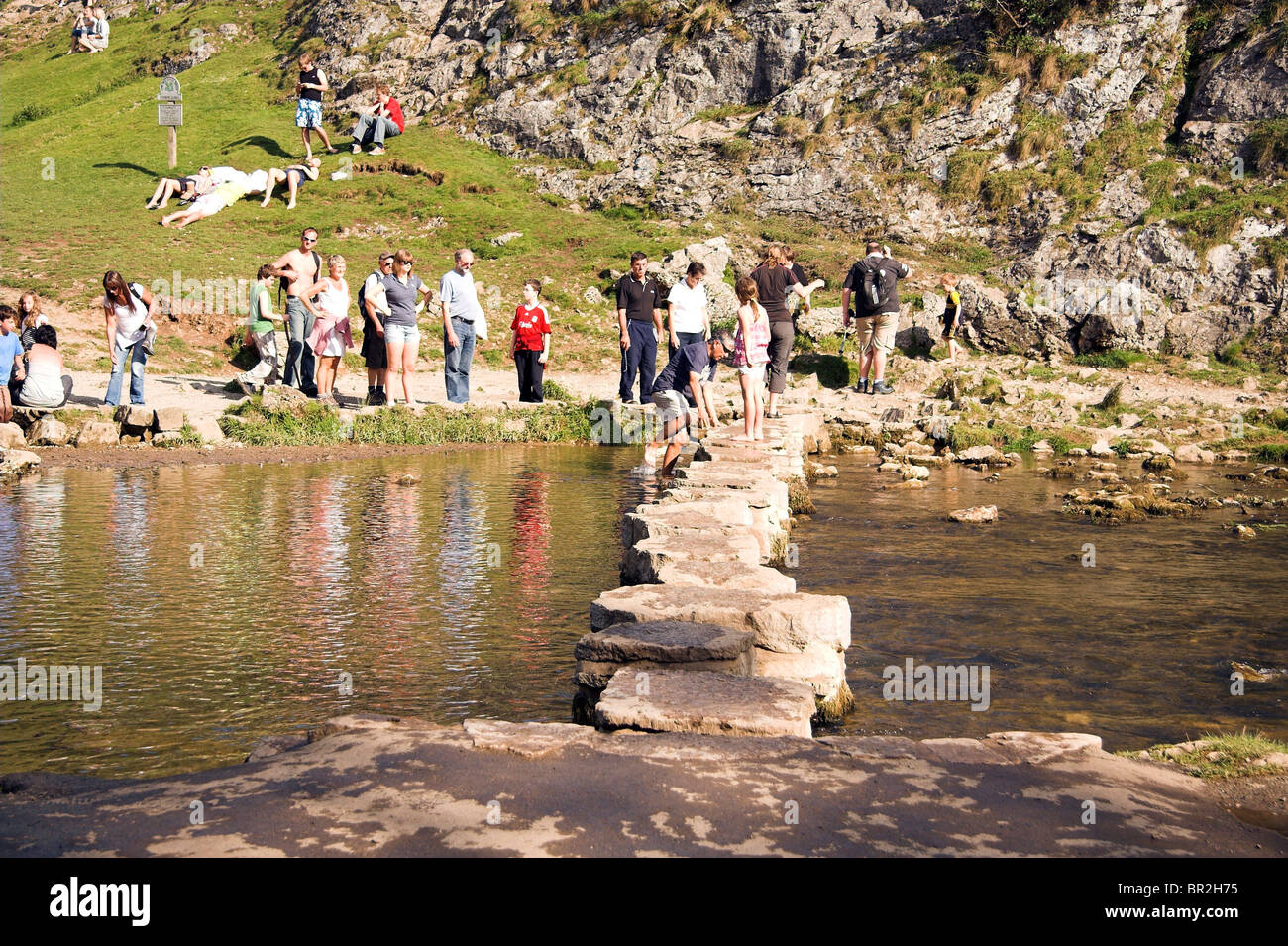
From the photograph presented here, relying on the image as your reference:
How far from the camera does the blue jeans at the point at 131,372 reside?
45.1 feet

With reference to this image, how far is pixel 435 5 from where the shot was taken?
129ft

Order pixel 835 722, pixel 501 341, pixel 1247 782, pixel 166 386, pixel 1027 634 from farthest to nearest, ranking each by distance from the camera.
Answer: pixel 501 341
pixel 166 386
pixel 1027 634
pixel 835 722
pixel 1247 782

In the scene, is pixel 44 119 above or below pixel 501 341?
above

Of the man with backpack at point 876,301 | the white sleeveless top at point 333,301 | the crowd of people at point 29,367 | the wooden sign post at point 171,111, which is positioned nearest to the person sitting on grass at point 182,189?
the wooden sign post at point 171,111

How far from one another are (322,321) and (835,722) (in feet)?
36.3

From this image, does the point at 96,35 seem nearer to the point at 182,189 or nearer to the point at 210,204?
the point at 182,189

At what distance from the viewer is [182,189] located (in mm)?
25141

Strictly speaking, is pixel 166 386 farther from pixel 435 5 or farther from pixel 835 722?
pixel 435 5

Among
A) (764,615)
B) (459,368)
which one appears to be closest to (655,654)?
(764,615)

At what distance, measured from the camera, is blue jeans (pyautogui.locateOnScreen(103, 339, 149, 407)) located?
541 inches

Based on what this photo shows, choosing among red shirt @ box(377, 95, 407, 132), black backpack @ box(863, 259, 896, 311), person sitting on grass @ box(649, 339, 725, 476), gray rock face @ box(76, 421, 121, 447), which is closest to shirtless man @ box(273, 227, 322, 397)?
gray rock face @ box(76, 421, 121, 447)

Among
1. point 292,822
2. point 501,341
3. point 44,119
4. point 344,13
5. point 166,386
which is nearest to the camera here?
point 292,822

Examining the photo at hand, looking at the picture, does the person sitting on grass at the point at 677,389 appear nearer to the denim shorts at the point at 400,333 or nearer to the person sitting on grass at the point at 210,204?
the denim shorts at the point at 400,333
